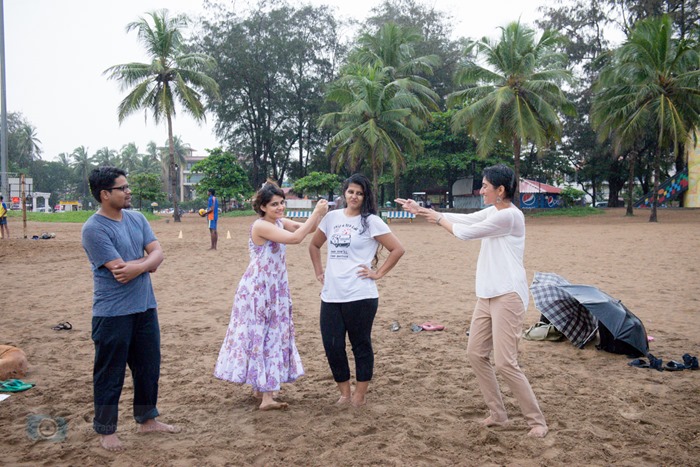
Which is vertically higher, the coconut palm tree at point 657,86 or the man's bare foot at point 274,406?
the coconut palm tree at point 657,86

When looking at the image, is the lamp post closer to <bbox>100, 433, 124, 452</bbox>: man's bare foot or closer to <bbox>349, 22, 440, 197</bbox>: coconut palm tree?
<bbox>100, 433, 124, 452</bbox>: man's bare foot

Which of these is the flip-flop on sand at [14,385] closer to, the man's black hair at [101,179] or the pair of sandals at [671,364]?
the man's black hair at [101,179]

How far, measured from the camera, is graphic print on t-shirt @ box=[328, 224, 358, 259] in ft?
13.1

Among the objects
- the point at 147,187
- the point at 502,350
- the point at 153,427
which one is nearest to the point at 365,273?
the point at 502,350

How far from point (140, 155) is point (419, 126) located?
74050 mm

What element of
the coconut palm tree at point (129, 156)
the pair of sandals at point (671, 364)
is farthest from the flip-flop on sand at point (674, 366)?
the coconut palm tree at point (129, 156)

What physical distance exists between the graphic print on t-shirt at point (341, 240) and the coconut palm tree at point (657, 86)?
2379 cm

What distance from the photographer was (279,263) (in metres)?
4.13

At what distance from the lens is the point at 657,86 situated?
24234mm

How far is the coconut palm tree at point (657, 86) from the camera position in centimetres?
2377

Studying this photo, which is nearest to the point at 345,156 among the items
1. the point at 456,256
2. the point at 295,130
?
the point at 295,130

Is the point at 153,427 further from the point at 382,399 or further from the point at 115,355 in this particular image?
the point at 382,399

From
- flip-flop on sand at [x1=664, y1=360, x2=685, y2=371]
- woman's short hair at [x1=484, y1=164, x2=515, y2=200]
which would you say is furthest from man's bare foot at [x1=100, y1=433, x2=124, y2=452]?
flip-flop on sand at [x1=664, y1=360, x2=685, y2=371]

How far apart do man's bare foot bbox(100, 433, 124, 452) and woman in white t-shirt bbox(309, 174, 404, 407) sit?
1.54m
